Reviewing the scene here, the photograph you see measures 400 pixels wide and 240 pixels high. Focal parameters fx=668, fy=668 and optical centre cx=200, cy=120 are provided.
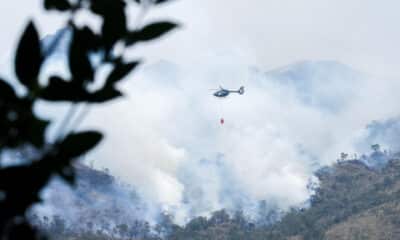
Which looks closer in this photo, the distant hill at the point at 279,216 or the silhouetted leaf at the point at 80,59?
the silhouetted leaf at the point at 80,59

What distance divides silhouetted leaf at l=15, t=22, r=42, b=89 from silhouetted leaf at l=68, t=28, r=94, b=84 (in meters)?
0.05

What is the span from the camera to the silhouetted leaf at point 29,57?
3.07 feet

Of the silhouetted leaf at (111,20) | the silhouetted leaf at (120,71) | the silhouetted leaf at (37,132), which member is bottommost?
the silhouetted leaf at (37,132)

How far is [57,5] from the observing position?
3.30ft

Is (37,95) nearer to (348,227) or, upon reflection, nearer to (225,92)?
(225,92)

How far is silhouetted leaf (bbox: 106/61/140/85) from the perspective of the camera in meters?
1.00

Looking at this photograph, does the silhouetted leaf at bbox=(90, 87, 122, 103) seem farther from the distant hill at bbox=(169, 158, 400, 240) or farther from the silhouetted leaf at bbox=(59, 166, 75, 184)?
the distant hill at bbox=(169, 158, 400, 240)

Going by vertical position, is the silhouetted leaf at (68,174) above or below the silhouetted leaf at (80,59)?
below

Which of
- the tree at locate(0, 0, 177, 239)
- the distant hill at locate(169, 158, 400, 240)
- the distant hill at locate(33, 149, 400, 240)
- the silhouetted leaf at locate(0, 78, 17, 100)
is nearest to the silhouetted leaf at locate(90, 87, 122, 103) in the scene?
the tree at locate(0, 0, 177, 239)

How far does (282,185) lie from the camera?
655ft

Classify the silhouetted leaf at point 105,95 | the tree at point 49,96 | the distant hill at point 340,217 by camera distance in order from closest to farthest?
the tree at point 49,96 < the silhouetted leaf at point 105,95 < the distant hill at point 340,217

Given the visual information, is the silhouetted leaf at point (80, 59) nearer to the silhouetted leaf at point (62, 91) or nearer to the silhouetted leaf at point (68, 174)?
the silhouetted leaf at point (62, 91)

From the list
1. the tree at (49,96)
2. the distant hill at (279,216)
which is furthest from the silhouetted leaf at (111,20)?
the distant hill at (279,216)

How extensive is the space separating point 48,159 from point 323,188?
7427 inches
